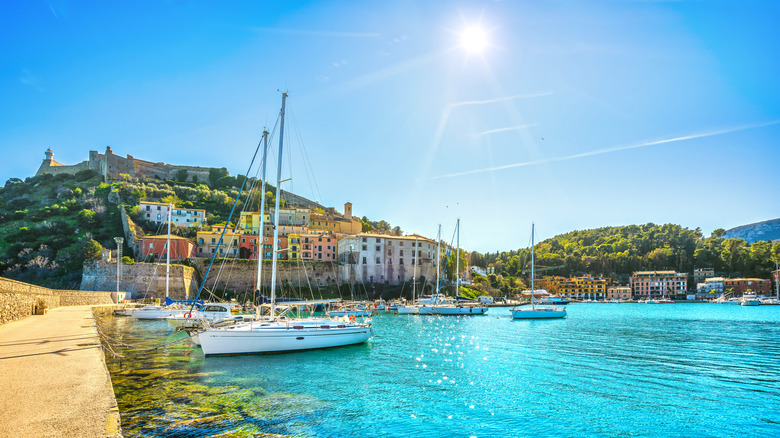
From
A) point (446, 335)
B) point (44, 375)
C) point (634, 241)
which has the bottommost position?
point (446, 335)

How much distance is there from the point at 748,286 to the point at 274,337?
400 ft

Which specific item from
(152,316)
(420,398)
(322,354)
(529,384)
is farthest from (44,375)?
(152,316)

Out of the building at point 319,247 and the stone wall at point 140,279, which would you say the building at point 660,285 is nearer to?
the building at point 319,247

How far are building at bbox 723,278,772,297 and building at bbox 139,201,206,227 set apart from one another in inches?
4643

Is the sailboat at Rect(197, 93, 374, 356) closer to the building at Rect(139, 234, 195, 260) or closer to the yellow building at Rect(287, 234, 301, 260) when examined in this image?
the building at Rect(139, 234, 195, 260)

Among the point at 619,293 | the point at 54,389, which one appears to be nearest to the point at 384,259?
the point at 54,389

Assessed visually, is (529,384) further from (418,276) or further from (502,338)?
(418,276)

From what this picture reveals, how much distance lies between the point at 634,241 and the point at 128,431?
163 metres

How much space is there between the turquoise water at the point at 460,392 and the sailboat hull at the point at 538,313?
21.0 meters

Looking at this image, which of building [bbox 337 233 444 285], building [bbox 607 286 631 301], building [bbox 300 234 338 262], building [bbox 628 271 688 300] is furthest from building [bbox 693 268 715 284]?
building [bbox 300 234 338 262]

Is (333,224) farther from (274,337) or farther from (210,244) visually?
(274,337)

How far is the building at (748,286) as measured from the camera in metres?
101

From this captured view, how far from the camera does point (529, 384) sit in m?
14.1

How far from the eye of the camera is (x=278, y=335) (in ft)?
58.8
